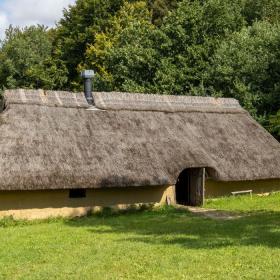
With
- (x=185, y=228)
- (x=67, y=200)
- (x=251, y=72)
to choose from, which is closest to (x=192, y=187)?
(x=67, y=200)

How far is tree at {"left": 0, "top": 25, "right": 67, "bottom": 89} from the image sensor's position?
45.2 m

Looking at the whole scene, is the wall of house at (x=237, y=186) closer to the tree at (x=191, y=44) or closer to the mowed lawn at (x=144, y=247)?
the mowed lawn at (x=144, y=247)

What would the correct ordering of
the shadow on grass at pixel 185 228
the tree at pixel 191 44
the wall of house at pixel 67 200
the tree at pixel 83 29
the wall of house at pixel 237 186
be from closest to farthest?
1. the shadow on grass at pixel 185 228
2. the wall of house at pixel 67 200
3. the wall of house at pixel 237 186
4. the tree at pixel 191 44
5. the tree at pixel 83 29

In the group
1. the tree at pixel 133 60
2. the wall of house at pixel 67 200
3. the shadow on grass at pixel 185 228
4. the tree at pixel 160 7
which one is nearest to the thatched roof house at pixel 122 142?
the wall of house at pixel 67 200

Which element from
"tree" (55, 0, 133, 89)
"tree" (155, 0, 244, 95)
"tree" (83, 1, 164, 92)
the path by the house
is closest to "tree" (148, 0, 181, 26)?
"tree" (55, 0, 133, 89)

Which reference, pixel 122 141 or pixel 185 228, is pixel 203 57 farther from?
pixel 185 228

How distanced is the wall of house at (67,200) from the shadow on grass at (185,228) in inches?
23.0

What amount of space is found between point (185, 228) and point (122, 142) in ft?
19.7

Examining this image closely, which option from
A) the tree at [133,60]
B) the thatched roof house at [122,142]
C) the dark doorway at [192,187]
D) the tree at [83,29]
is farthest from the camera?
the tree at [83,29]

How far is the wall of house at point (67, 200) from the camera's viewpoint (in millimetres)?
18188

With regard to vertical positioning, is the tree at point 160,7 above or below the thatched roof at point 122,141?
above

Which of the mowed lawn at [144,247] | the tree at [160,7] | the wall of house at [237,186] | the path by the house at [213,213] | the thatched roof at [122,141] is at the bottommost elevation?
the path by the house at [213,213]

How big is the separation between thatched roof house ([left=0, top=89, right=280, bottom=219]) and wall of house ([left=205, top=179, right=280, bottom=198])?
1022mm

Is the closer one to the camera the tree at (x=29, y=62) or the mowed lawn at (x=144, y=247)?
the mowed lawn at (x=144, y=247)
